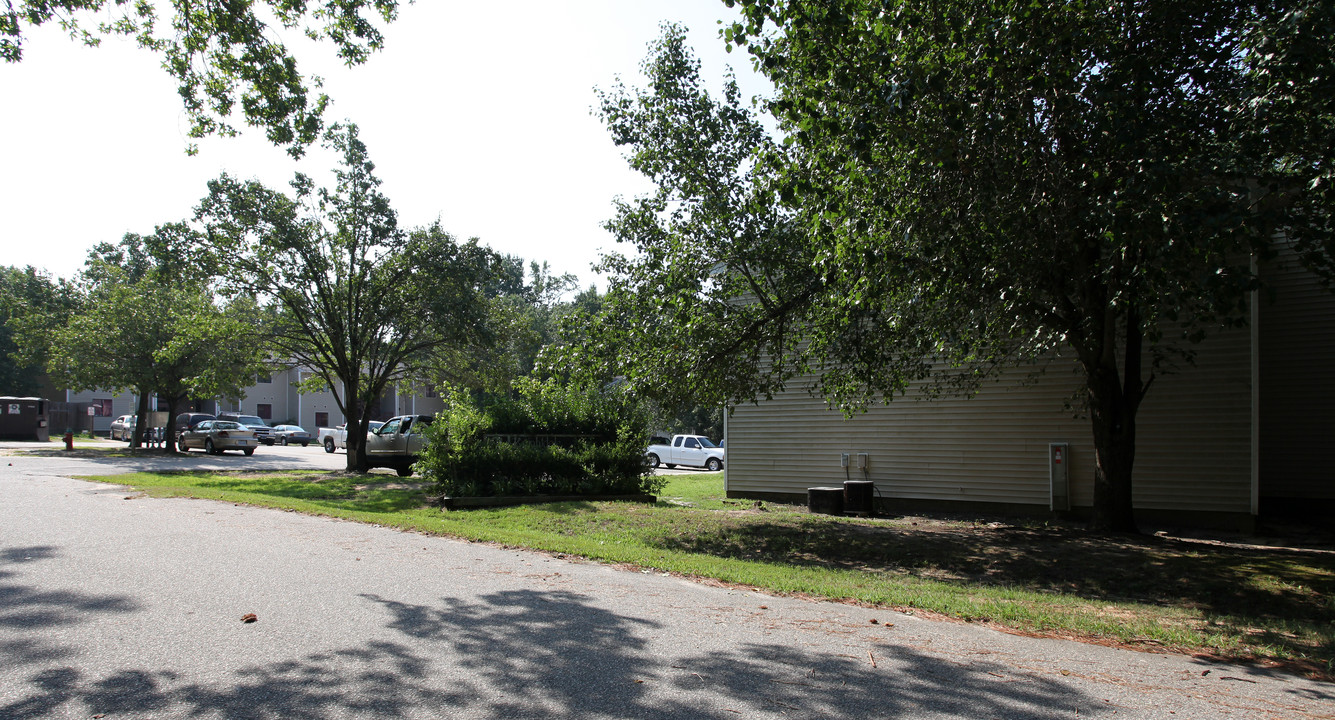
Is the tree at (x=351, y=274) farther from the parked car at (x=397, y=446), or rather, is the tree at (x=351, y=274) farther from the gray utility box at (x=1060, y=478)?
the gray utility box at (x=1060, y=478)

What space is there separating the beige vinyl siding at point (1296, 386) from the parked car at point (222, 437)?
1303 inches

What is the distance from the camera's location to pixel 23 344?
33.9 metres

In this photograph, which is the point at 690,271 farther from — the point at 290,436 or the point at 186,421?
the point at 290,436

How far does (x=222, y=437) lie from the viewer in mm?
32250

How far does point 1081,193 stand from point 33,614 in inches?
391

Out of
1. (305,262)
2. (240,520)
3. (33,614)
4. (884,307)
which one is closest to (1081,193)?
(884,307)

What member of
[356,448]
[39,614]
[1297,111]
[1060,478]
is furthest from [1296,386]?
[356,448]

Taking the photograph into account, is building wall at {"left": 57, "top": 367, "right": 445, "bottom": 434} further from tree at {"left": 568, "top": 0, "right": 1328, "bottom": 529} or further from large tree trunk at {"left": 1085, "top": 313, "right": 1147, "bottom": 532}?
tree at {"left": 568, "top": 0, "right": 1328, "bottom": 529}

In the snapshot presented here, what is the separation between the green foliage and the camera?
14.5 m

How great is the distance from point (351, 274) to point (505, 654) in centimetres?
1964

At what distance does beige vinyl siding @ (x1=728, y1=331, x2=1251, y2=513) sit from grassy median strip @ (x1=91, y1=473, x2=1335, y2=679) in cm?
127

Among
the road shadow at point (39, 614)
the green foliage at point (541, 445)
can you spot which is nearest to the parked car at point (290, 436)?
the green foliage at point (541, 445)

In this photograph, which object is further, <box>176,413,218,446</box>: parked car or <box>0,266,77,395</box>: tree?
<box>176,413,218,446</box>: parked car

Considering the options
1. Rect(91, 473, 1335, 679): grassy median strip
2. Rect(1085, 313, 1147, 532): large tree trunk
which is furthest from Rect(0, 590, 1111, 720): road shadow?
Rect(1085, 313, 1147, 532): large tree trunk
